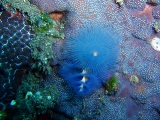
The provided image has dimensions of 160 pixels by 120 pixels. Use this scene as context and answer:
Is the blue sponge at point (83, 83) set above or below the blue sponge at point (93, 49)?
below

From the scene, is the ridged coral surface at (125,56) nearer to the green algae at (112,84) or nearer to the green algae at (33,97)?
the green algae at (112,84)

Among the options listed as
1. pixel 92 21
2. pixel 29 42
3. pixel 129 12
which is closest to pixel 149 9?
pixel 129 12

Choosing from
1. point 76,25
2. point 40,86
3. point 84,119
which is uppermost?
point 76,25

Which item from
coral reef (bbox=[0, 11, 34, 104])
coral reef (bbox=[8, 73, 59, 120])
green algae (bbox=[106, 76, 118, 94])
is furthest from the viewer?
green algae (bbox=[106, 76, 118, 94])

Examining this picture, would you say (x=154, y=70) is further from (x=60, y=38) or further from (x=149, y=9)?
(x=60, y=38)

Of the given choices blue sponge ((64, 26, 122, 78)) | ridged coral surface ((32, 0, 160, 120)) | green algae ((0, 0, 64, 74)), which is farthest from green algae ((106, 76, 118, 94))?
green algae ((0, 0, 64, 74))

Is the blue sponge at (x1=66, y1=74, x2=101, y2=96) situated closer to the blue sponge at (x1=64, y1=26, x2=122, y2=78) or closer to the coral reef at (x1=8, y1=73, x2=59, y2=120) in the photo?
the blue sponge at (x1=64, y1=26, x2=122, y2=78)

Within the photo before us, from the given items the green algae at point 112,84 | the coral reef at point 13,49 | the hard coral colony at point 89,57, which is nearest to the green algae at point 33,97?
the coral reef at point 13,49

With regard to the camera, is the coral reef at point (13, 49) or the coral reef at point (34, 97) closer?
the coral reef at point (13, 49)
